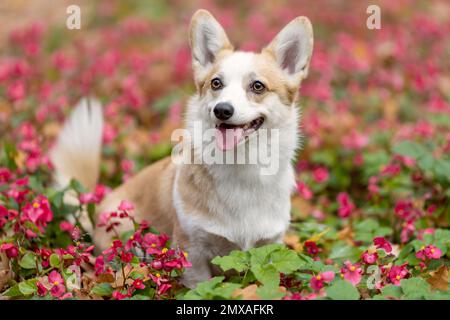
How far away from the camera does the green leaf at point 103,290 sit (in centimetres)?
251

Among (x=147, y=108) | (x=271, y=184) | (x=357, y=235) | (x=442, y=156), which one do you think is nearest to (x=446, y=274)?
(x=357, y=235)

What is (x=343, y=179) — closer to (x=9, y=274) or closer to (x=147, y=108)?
(x=147, y=108)

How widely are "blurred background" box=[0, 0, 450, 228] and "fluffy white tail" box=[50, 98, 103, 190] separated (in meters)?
0.12

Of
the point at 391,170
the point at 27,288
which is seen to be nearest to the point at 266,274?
the point at 27,288

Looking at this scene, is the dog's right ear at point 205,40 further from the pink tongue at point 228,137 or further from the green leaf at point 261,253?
the green leaf at point 261,253

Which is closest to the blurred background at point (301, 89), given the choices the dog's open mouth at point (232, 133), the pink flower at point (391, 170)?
the pink flower at point (391, 170)

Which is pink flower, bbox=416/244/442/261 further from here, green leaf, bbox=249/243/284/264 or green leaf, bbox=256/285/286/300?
green leaf, bbox=256/285/286/300

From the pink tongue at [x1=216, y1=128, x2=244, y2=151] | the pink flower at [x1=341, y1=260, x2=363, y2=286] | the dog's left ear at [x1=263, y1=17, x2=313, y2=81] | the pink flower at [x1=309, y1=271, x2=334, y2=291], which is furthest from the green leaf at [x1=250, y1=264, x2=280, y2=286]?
the dog's left ear at [x1=263, y1=17, x2=313, y2=81]

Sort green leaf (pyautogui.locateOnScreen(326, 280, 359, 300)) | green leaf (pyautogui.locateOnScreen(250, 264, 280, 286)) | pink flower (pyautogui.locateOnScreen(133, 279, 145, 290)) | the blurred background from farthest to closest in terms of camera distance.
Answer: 1. the blurred background
2. pink flower (pyautogui.locateOnScreen(133, 279, 145, 290))
3. green leaf (pyautogui.locateOnScreen(250, 264, 280, 286))
4. green leaf (pyautogui.locateOnScreen(326, 280, 359, 300))

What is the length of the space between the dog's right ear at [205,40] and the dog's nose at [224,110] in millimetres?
494

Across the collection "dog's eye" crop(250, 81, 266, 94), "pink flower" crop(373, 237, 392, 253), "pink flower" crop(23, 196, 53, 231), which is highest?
"dog's eye" crop(250, 81, 266, 94)

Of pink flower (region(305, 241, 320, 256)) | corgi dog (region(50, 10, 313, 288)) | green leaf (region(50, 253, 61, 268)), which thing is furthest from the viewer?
pink flower (region(305, 241, 320, 256))

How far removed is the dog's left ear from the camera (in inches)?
115

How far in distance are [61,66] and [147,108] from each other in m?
0.87
